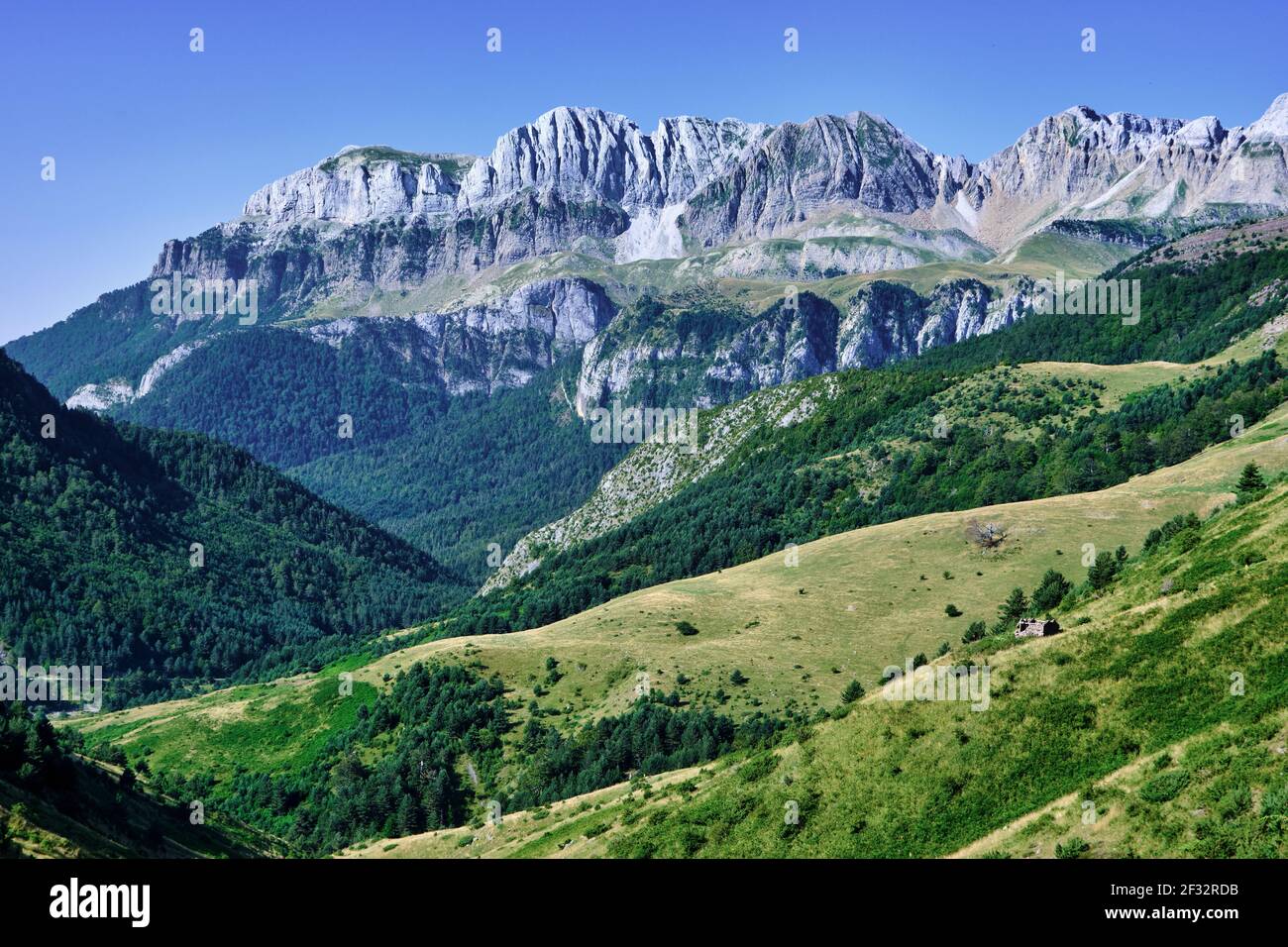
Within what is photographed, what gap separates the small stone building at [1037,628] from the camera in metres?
71.1

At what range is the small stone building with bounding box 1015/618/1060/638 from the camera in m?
71.1

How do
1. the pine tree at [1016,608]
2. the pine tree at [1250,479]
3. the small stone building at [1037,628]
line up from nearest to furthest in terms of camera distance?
the small stone building at [1037,628] → the pine tree at [1016,608] → the pine tree at [1250,479]

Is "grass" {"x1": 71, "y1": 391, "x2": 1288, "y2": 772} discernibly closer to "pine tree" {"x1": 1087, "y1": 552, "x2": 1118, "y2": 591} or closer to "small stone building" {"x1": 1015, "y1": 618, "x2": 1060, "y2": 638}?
"pine tree" {"x1": 1087, "y1": 552, "x2": 1118, "y2": 591}

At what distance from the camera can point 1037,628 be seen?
71750 mm

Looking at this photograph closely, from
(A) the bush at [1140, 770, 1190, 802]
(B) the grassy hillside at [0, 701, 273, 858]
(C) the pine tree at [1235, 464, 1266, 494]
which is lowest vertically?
(B) the grassy hillside at [0, 701, 273, 858]

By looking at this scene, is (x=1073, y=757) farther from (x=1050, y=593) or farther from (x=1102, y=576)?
(x=1050, y=593)

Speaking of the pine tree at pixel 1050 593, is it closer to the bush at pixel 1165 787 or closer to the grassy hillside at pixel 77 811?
the bush at pixel 1165 787

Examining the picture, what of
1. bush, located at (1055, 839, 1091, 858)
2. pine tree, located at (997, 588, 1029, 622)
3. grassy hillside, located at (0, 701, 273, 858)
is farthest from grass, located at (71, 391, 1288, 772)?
bush, located at (1055, 839, 1091, 858)

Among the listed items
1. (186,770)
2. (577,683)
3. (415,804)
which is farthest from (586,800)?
(186,770)

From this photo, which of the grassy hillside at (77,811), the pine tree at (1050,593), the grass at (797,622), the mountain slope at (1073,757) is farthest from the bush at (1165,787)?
the grass at (797,622)

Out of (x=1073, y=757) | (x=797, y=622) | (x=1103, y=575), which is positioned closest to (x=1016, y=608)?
(x=1103, y=575)

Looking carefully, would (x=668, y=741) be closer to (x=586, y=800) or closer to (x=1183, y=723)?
(x=586, y=800)
